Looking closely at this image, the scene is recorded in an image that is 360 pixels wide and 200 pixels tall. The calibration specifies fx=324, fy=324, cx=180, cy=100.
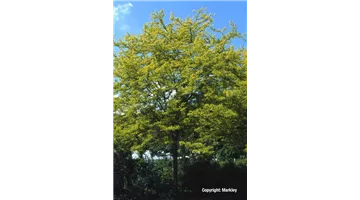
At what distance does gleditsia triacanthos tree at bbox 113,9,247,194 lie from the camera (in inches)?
271

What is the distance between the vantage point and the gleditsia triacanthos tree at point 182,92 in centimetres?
687

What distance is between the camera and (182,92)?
6918mm
